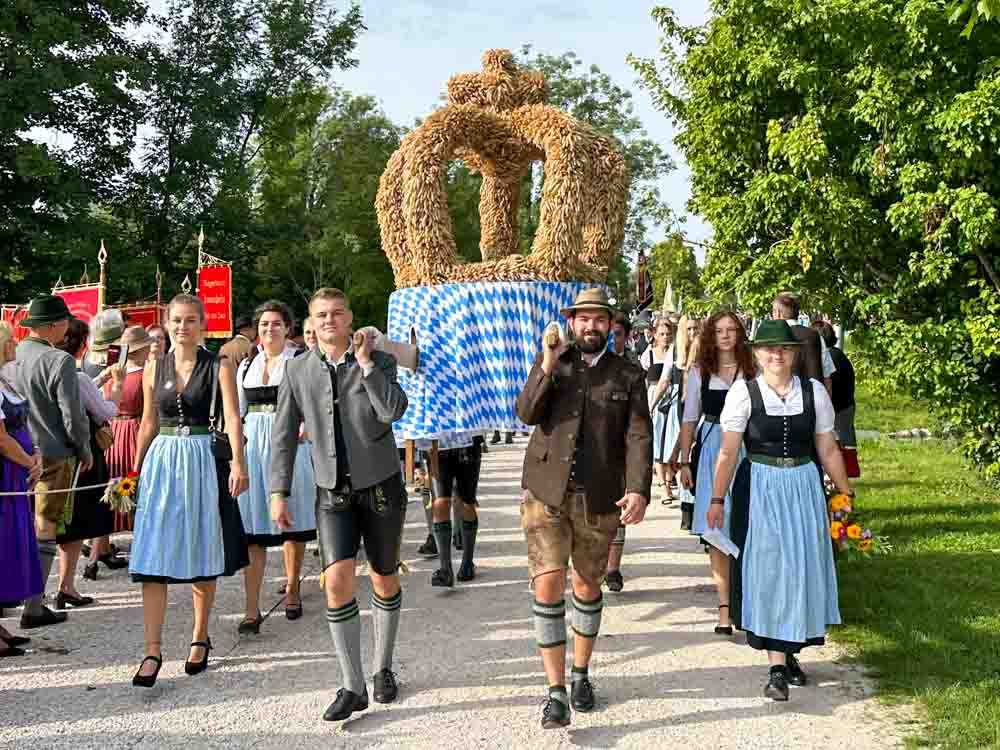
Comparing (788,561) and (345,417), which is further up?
(345,417)

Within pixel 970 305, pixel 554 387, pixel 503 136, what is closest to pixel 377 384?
pixel 554 387

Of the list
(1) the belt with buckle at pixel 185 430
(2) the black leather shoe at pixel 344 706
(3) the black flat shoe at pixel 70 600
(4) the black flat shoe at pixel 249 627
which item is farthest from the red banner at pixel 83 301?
(2) the black leather shoe at pixel 344 706

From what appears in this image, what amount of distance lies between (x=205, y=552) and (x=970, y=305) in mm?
8038

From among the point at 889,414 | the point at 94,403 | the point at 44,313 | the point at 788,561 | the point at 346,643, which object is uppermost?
the point at 44,313

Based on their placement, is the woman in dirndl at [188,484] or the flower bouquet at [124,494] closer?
the woman in dirndl at [188,484]

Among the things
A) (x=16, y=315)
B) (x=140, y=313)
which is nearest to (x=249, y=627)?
(x=16, y=315)

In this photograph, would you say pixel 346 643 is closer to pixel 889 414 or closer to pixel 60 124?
pixel 889 414

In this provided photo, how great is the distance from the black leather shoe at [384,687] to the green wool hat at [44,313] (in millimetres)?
3343

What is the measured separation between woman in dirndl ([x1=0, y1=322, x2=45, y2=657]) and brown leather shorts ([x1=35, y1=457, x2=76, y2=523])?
0.44 m

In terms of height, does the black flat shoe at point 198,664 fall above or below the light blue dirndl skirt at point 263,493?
below

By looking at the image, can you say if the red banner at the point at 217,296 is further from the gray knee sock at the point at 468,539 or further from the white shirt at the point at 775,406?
the white shirt at the point at 775,406

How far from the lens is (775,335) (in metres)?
4.75

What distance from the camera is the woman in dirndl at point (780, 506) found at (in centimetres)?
460

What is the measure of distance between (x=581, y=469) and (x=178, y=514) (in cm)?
226
